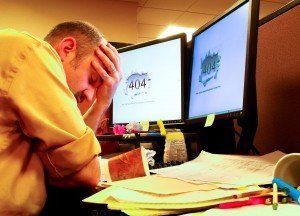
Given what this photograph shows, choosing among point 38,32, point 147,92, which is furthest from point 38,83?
point 38,32

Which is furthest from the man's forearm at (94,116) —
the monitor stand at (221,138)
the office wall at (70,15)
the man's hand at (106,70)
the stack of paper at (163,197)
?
the office wall at (70,15)

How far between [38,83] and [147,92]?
87cm

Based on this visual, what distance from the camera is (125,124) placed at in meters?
1.66

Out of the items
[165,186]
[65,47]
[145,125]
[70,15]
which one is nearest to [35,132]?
[165,186]

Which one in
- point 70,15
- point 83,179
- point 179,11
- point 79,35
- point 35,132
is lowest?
point 83,179

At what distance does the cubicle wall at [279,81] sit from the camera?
100 centimetres

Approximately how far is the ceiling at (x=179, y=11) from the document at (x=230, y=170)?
419cm

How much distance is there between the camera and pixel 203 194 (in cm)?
56

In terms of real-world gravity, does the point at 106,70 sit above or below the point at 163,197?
above

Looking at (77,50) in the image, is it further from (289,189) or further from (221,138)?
(289,189)

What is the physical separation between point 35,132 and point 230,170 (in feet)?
1.44

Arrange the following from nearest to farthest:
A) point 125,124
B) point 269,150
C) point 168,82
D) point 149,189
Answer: point 149,189 < point 269,150 < point 168,82 < point 125,124

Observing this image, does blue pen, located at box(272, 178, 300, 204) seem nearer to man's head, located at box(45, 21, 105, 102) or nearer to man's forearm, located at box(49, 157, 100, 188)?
man's forearm, located at box(49, 157, 100, 188)

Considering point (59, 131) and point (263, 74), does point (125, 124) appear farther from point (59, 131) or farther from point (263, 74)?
point (59, 131)
